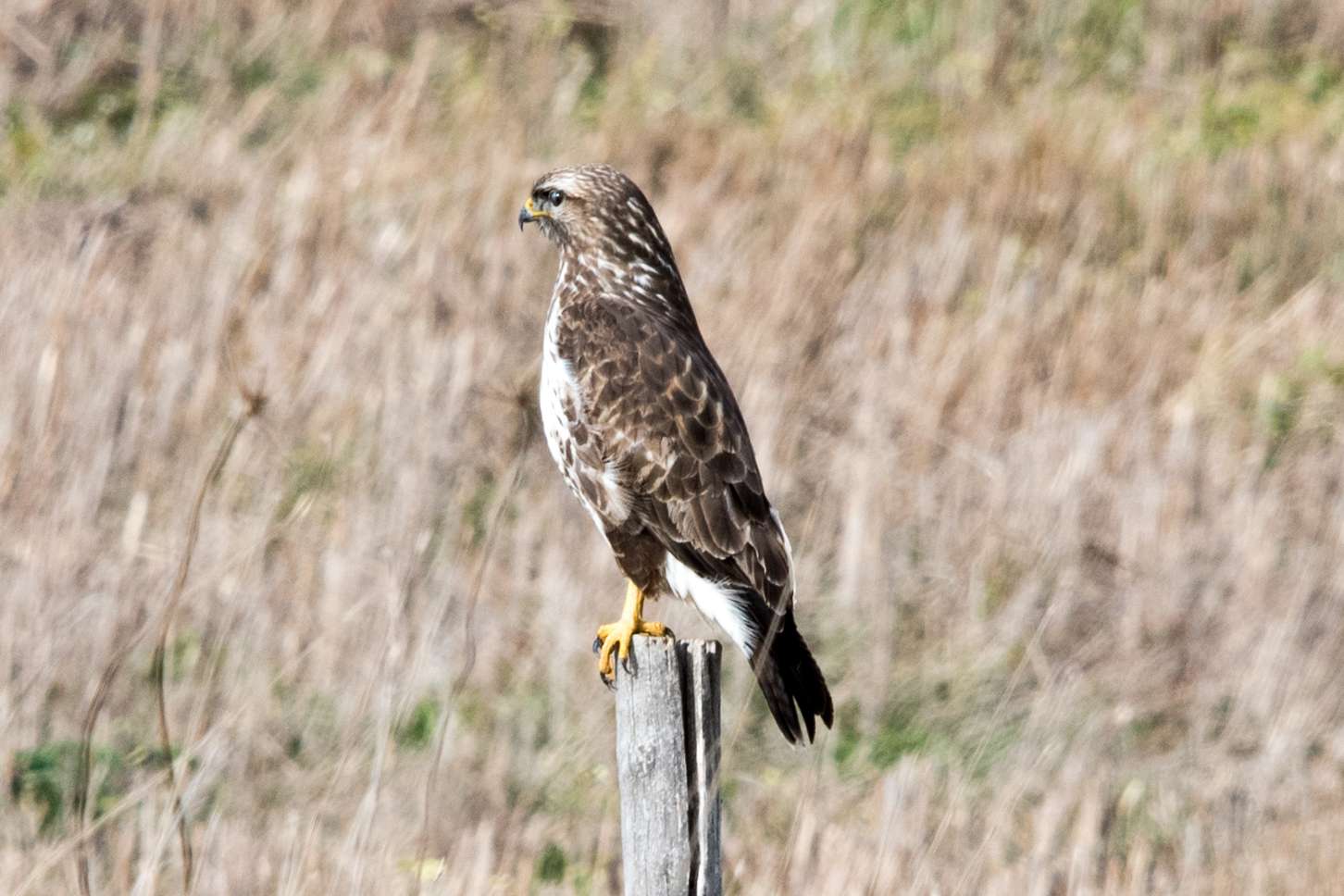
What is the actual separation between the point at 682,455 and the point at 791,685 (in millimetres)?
601

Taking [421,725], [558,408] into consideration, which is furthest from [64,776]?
[558,408]

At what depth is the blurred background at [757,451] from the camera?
16.3 feet

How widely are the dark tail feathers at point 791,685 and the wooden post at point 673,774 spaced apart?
30 cm

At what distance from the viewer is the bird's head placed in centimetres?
419

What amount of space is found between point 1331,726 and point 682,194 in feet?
14.2

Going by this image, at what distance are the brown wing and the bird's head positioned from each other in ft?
1.16

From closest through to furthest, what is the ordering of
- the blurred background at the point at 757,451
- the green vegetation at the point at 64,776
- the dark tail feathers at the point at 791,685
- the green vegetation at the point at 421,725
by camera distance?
the dark tail feathers at the point at 791,685, the blurred background at the point at 757,451, the green vegetation at the point at 64,776, the green vegetation at the point at 421,725

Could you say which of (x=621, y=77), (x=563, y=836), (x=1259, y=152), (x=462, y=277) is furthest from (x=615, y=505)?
(x=621, y=77)

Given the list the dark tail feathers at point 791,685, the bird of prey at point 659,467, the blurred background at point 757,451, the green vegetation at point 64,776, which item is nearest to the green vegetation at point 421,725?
the blurred background at point 757,451

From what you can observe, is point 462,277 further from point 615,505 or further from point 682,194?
point 615,505

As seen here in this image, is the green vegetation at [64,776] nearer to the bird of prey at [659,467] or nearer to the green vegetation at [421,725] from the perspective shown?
the green vegetation at [421,725]

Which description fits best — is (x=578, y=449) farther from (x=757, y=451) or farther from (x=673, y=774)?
(x=757, y=451)

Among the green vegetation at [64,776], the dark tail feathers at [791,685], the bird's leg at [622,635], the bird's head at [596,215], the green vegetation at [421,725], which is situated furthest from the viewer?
the green vegetation at [421,725]

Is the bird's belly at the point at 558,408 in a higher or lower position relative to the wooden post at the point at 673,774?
higher
